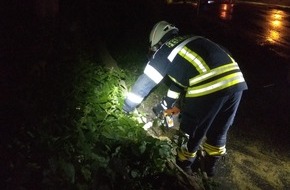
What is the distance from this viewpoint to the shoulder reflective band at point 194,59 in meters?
3.62

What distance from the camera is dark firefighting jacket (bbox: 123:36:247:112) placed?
11.6ft

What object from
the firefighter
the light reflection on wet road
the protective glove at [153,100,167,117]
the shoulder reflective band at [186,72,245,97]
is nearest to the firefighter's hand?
the protective glove at [153,100,167,117]

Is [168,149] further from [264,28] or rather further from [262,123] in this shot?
[264,28]

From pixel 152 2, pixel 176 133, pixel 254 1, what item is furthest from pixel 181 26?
pixel 254 1

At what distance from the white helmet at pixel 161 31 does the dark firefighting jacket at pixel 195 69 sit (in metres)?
0.18

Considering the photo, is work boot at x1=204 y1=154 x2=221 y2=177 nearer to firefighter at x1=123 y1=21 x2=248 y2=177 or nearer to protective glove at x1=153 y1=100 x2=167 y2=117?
firefighter at x1=123 y1=21 x2=248 y2=177

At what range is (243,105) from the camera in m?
5.80

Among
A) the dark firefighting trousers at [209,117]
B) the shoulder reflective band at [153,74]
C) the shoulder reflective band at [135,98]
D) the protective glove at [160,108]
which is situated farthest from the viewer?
the protective glove at [160,108]

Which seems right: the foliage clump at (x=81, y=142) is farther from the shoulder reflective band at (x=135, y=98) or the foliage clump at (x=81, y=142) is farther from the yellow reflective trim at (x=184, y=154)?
the shoulder reflective band at (x=135, y=98)

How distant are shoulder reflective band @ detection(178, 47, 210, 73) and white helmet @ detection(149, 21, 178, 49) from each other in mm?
386

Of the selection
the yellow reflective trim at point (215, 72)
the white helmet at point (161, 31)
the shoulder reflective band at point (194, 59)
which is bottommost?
the yellow reflective trim at point (215, 72)

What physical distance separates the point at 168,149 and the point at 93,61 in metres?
2.33

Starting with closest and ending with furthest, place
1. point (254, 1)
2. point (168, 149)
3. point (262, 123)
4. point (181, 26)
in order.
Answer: point (168, 149)
point (262, 123)
point (181, 26)
point (254, 1)

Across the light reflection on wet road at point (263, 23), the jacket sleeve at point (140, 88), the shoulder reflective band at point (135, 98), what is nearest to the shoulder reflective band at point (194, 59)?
the jacket sleeve at point (140, 88)
